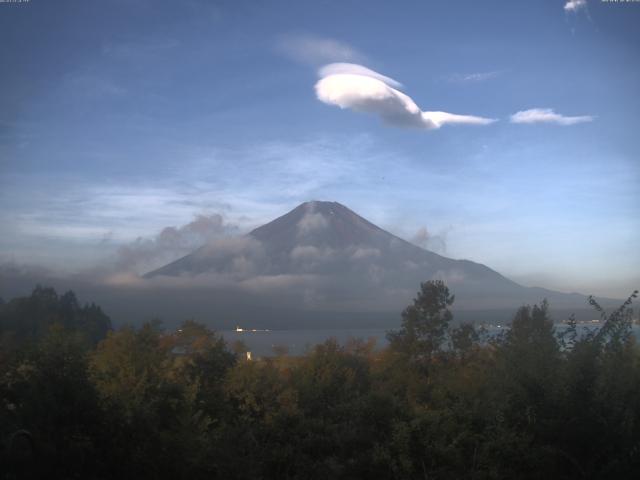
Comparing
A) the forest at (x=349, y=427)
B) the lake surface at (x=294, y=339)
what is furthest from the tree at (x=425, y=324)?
the forest at (x=349, y=427)

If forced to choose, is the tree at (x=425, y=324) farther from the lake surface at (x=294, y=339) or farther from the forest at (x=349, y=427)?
the forest at (x=349, y=427)

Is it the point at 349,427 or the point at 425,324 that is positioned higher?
the point at 425,324

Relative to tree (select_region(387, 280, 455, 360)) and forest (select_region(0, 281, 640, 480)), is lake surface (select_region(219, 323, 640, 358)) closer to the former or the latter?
forest (select_region(0, 281, 640, 480))

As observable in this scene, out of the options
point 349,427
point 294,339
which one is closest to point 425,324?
point 349,427

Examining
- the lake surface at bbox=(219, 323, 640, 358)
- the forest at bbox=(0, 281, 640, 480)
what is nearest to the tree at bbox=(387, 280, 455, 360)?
the lake surface at bbox=(219, 323, 640, 358)

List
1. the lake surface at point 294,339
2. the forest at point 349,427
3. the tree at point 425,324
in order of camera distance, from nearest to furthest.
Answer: the forest at point 349,427, the lake surface at point 294,339, the tree at point 425,324

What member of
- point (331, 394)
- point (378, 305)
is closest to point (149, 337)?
point (331, 394)

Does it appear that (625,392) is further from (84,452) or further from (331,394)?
(84,452)

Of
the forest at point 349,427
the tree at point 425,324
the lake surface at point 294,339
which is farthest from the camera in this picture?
the tree at point 425,324

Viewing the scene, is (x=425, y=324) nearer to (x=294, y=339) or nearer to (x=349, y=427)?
(x=349, y=427)

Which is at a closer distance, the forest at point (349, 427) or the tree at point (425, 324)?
the forest at point (349, 427)

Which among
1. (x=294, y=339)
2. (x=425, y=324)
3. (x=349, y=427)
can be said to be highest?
(x=425, y=324)
